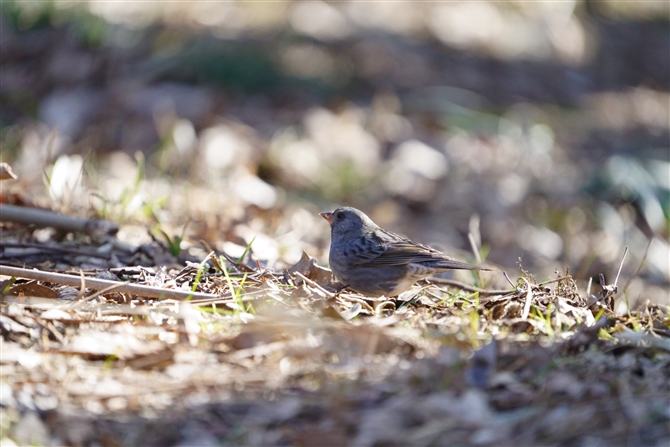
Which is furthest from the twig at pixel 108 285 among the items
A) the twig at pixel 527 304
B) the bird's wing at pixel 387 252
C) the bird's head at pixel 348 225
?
the bird's head at pixel 348 225

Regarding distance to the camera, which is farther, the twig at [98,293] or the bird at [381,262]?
the bird at [381,262]

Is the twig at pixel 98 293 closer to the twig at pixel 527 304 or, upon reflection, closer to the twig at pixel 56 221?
the twig at pixel 56 221

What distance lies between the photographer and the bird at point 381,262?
3863 mm

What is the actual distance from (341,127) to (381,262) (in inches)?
196

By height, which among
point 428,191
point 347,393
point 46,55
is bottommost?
point 428,191

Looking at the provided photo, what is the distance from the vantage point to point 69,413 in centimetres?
237

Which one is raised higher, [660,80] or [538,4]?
[538,4]

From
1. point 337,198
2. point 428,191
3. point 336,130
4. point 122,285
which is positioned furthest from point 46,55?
point 122,285

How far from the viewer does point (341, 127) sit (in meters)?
8.86

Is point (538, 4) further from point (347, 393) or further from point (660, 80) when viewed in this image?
point (347, 393)

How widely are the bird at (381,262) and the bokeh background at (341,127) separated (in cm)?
49

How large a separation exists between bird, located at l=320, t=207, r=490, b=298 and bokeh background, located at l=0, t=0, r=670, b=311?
49cm

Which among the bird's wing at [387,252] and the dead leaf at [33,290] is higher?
the dead leaf at [33,290]

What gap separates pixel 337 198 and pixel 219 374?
4.79m
